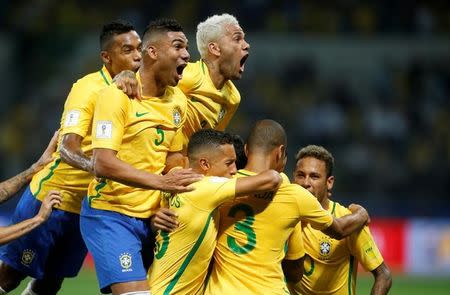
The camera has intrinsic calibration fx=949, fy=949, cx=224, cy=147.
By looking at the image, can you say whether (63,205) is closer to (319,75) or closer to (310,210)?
(310,210)

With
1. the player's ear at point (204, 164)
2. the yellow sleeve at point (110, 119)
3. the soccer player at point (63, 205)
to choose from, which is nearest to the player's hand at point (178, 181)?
the player's ear at point (204, 164)

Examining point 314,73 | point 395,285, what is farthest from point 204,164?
point 314,73

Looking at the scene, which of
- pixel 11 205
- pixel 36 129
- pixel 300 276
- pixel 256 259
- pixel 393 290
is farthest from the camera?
pixel 36 129

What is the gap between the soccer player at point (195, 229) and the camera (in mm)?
5984

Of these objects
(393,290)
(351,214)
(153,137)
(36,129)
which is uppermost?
(153,137)

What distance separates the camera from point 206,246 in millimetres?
6055

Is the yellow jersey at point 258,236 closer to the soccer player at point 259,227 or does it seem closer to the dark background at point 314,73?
the soccer player at point 259,227

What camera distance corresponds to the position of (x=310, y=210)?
241 inches

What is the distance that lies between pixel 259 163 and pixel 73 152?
130 centimetres

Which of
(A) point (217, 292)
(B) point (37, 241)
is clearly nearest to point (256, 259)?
(A) point (217, 292)

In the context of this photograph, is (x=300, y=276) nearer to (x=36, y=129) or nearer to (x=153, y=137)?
(x=153, y=137)

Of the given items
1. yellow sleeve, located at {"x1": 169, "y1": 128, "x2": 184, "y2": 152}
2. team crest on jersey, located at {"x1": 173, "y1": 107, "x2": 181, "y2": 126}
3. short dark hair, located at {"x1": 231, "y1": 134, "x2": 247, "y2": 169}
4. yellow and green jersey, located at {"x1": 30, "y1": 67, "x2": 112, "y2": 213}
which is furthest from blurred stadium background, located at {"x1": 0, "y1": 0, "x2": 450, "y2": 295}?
team crest on jersey, located at {"x1": 173, "y1": 107, "x2": 181, "y2": 126}

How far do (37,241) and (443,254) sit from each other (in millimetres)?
10065

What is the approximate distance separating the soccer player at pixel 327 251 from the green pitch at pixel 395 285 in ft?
18.7
